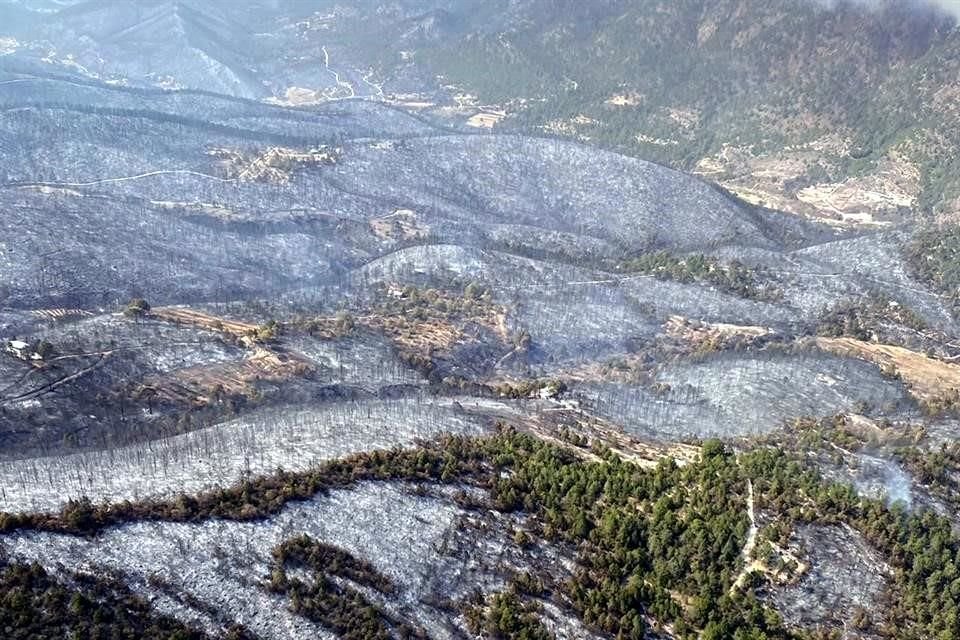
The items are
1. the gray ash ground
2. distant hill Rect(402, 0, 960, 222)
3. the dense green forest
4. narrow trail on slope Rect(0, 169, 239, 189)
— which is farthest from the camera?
distant hill Rect(402, 0, 960, 222)

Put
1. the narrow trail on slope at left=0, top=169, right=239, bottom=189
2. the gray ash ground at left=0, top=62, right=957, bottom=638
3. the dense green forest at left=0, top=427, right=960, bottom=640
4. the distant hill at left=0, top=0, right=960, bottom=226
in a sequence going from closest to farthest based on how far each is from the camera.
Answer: the dense green forest at left=0, top=427, right=960, bottom=640, the gray ash ground at left=0, top=62, right=957, bottom=638, the narrow trail on slope at left=0, top=169, right=239, bottom=189, the distant hill at left=0, top=0, right=960, bottom=226

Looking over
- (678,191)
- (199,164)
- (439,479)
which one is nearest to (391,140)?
(199,164)

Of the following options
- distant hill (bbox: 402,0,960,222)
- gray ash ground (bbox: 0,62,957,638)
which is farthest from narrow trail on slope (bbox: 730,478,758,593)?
distant hill (bbox: 402,0,960,222)

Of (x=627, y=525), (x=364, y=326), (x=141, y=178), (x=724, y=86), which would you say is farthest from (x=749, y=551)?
(x=724, y=86)

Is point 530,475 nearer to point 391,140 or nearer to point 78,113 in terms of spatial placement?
point 391,140

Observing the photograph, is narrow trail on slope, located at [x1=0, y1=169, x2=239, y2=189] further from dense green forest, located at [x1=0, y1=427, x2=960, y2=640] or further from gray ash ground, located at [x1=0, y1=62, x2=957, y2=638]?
dense green forest, located at [x1=0, y1=427, x2=960, y2=640]

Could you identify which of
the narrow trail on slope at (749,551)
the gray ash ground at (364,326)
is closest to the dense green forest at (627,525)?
the narrow trail on slope at (749,551)

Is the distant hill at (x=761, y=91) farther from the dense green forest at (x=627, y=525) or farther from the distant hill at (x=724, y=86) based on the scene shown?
the dense green forest at (x=627, y=525)

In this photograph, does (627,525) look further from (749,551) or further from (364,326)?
(364,326)

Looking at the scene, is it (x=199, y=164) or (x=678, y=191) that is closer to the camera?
(x=199, y=164)

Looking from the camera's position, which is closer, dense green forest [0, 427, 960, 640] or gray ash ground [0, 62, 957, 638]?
dense green forest [0, 427, 960, 640]

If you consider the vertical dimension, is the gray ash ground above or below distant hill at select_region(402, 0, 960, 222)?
below
